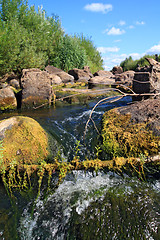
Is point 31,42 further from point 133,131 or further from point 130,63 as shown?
Answer: point 130,63

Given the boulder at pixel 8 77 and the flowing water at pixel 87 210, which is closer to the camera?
the flowing water at pixel 87 210

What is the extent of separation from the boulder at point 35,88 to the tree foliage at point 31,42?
17.7ft

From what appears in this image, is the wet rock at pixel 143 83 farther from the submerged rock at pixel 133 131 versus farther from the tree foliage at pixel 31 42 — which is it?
the tree foliage at pixel 31 42

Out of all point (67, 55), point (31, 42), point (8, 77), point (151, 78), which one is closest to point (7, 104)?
point (151, 78)

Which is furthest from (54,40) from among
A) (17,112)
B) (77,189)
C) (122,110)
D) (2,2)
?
(77,189)

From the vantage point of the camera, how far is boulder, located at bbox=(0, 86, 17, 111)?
664cm

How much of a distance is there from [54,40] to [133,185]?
2136 centimetres

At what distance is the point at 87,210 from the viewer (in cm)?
234

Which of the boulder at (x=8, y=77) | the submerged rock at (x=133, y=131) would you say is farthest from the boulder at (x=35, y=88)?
the boulder at (x=8, y=77)

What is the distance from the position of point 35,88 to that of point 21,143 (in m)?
4.30

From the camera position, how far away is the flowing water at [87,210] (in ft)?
6.79

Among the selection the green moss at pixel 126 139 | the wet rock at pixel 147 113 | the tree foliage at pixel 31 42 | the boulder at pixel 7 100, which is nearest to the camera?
Result: the green moss at pixel 126 139

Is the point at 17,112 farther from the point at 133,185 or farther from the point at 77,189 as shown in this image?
the point at 133,185

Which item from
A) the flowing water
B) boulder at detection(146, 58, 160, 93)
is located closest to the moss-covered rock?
the flowing water
